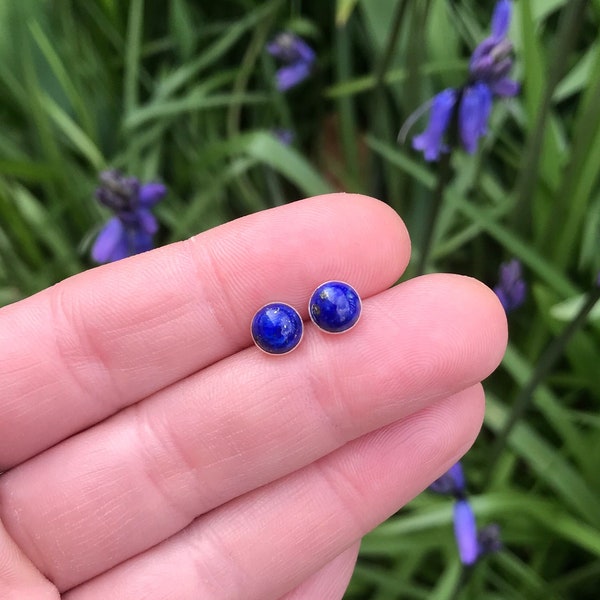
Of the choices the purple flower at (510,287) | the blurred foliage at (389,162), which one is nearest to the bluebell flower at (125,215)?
the blurred foliage at (389,162)

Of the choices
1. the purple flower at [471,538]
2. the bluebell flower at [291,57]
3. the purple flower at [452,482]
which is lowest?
the purple flower at [471,538]

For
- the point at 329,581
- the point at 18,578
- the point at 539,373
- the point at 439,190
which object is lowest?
the point at 329,581

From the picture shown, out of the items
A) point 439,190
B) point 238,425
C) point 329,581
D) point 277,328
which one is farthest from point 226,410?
point 439,190

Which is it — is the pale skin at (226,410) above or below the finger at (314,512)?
above

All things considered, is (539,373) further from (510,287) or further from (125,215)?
(125,215)

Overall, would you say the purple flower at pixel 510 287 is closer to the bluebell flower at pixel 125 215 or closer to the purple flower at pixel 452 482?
the purple flower at pixel 452 482
